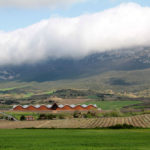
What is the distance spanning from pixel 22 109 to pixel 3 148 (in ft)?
447

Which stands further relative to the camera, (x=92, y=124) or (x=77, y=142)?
(x=92, y=124)

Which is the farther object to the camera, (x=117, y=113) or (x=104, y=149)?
(x=117, y=113)

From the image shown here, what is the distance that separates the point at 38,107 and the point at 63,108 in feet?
46.0

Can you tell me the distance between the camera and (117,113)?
114m

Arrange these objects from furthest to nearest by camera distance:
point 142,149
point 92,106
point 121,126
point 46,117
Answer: point 92,106, point 46,117, point 121,126, point 142,149

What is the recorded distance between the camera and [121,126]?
6919 cm

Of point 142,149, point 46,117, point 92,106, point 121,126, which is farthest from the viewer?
point 92,106

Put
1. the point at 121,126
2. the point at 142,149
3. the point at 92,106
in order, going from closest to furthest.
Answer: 1. the point at 142,149
2. the point at 121,126
3. the point at 92,106

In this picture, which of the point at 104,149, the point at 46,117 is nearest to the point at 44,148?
the point at 104,149

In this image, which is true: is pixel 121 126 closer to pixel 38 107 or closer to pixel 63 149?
pixel 63 149

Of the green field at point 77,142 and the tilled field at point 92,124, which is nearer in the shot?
the green field at point 77,142

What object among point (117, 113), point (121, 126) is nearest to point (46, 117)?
point (117, 113)

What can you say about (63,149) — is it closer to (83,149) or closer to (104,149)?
(83,149)

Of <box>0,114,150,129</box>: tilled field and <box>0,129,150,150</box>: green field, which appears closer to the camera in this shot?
<box>0,129,150,150</box>: green field
